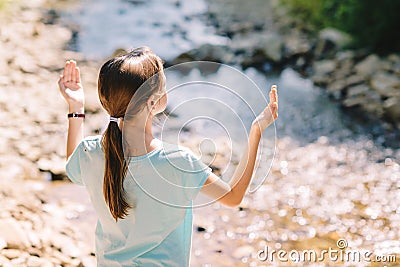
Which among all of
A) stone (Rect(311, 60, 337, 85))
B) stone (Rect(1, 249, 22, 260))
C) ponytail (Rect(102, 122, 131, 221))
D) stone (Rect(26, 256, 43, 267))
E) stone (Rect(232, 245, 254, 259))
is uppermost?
stone (Rect(311, 60, 337, 85))

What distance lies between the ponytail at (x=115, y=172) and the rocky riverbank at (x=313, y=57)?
338 cm

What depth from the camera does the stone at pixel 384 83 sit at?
498cm

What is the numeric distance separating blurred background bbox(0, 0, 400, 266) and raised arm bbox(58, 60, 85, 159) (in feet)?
0.98

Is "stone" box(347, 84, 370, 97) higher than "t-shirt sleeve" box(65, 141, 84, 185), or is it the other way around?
"stone" box(347, 84, 370, 97)

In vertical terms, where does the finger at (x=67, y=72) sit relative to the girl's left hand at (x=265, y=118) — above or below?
above

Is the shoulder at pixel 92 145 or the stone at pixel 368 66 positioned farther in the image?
the stone at pixel 368 66

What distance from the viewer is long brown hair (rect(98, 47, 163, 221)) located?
1564mm

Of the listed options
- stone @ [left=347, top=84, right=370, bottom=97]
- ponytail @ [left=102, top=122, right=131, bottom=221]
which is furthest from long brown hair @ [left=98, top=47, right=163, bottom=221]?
stone @ [left=347, top=84, right=370, bottom=97]

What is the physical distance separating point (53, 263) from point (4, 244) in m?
0.24

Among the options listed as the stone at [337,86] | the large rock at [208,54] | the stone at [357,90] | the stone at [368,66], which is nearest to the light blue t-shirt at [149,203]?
the stone at [357,90]

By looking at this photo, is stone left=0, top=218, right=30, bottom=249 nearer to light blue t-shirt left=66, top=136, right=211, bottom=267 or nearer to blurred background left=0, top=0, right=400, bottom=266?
blurred background left=0, top=0, right=400, bottom=266

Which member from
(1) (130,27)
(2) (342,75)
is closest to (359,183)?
(2) (342,75)

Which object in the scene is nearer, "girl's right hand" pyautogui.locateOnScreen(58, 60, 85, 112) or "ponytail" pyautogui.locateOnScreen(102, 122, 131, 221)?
"ponytail" pyautogui.locateOnScreen(102, 122, 131, 221)

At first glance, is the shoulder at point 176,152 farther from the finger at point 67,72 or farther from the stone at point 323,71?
the stone at point 323,71
